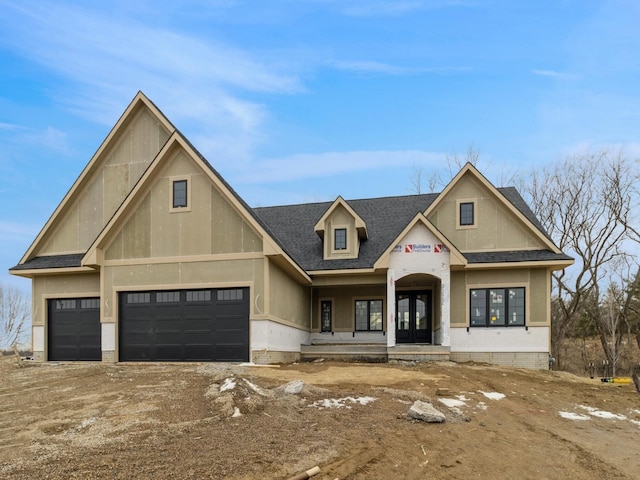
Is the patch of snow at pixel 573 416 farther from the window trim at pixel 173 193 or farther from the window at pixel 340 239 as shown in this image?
the window trim at pixel 173 193

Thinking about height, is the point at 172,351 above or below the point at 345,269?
below

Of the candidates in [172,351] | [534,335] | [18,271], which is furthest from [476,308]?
[18,271]

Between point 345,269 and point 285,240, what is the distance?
4389mm

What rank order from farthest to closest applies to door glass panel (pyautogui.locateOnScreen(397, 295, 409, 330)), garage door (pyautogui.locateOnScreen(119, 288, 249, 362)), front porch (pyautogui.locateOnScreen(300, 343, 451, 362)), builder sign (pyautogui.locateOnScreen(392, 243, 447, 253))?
door glass panel (pyautogui.locateOnScreen(397, 295, 409, 330)), builder sign (pyautogui.locateOnScreen(392, 243, 447, 253)), front porch (pyautogui.locateOnScreen(300, 343, 451, 362)), garage door (pyautogui.locateOnScreen(119, 288, 249, 362))

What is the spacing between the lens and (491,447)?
8.56 metres

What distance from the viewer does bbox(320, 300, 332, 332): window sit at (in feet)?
75.1

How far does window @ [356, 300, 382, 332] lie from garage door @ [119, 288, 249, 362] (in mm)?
6776

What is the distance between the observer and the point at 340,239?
22047mm

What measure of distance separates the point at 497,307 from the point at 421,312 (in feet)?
10.5

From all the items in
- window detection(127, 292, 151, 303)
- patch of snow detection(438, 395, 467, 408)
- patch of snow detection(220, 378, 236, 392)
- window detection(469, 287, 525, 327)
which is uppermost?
window detection(127, 292, 151, 303)

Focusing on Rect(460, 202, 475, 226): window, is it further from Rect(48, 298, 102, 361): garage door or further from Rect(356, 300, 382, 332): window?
Rect(48, 298, 102, 361): garage door

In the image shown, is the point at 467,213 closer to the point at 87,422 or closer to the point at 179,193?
the point at 179,193

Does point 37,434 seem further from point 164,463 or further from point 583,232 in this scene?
point 583,232

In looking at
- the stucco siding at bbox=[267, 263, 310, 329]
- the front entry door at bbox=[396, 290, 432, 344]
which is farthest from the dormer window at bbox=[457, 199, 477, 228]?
the stucco siding at bbox=[267, 263, 310, 329]
